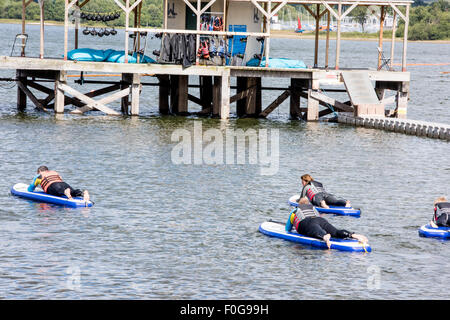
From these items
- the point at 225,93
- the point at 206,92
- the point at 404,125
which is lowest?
the point at 404,125

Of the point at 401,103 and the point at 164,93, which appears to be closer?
the point at 401,103

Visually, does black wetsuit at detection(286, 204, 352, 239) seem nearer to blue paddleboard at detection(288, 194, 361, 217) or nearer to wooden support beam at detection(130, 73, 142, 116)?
blue paddleboard at detection(288, 194, 361, 217)

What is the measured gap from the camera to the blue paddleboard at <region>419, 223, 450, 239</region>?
68.1 feet

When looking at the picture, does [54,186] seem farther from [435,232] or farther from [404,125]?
[404,125]

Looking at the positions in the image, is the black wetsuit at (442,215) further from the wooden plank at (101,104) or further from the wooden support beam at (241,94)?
the wooden support beam at (241,94)

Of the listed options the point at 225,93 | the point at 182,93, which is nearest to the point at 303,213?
the point at 225,93

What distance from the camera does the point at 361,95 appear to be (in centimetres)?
4100

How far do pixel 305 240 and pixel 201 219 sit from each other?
140 inches

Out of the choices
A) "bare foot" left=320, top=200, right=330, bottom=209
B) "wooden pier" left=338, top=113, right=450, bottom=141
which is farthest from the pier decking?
"bare foot" left=320, top=200, right=330, bottom=209

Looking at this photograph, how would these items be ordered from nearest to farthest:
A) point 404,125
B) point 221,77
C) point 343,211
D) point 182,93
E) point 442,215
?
point 442,215 < point 343,211 < point 404,125 < point 221,77 < point 182,93

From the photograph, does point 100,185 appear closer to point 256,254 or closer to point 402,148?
point 256,254

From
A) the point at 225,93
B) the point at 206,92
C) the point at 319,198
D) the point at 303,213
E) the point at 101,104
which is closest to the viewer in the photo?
the point at 303,213

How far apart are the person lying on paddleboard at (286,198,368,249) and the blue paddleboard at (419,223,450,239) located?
227cm

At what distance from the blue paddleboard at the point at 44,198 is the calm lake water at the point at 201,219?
0.22 metres
